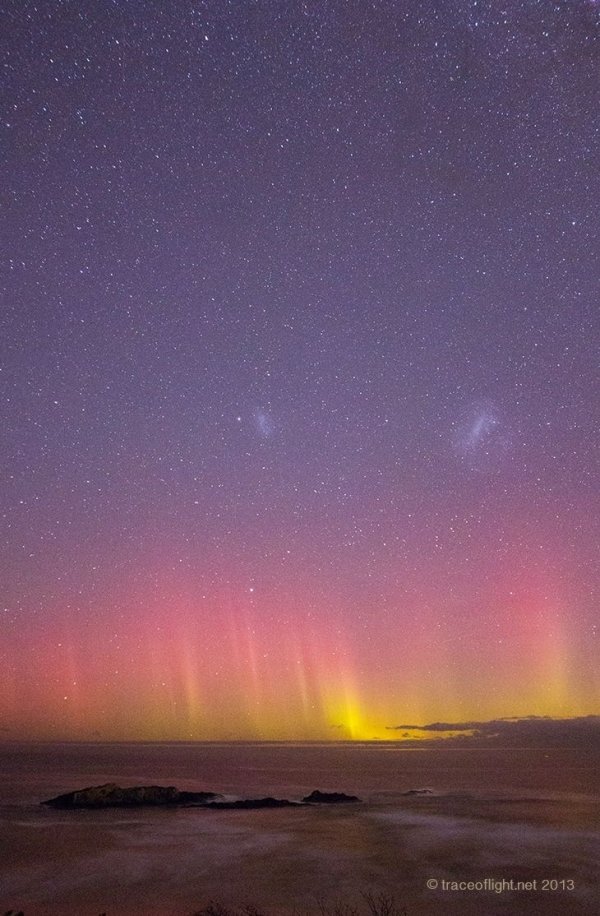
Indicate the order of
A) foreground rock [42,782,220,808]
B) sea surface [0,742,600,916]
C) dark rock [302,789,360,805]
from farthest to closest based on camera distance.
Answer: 1. dark rock [302,789,360,805]
2. foreground rock [42,782,220,808]
3. sea surface [0,742,600,916]

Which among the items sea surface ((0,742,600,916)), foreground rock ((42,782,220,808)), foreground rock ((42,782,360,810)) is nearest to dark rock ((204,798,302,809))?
foreground rock ((42,782,360,810))

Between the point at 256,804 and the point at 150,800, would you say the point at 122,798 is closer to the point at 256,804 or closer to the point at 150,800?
the point at 150,800

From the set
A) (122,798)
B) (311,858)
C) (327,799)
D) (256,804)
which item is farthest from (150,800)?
(311,858)

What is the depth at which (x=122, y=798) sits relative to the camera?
45812 mm

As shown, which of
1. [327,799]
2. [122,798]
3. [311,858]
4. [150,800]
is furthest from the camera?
[327,799]

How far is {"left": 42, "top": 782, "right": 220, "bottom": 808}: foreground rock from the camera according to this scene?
44.6m

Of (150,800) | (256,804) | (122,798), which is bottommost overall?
(256,804)

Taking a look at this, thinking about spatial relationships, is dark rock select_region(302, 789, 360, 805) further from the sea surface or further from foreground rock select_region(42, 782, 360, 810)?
the sea surface

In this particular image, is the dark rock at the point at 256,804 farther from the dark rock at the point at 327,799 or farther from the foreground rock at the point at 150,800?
the dark rock at the point at 327,799

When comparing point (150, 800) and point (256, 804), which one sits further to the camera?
point (256, 804)

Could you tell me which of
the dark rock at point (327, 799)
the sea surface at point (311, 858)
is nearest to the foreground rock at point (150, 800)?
the dark rock at point (327, 799)

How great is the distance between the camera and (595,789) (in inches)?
2184

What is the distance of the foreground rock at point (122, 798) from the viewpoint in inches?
1754

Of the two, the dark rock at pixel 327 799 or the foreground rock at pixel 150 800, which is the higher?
the foreground rock at pixel 150 800
